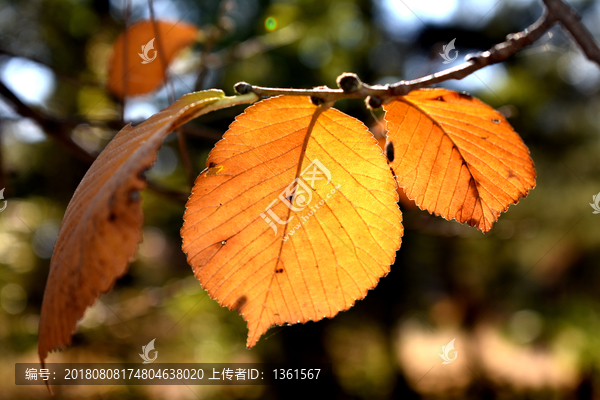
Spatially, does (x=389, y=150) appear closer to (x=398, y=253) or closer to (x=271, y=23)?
(x=271, y=23)

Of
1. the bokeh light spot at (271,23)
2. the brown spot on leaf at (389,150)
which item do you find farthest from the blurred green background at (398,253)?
the brown spot on leaf at (389,150)

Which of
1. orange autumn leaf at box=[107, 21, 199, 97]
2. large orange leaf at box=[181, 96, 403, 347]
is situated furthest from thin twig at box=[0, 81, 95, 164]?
large orange leaf at box=[181, 96, 403, 347]

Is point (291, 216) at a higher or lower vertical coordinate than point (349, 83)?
lower

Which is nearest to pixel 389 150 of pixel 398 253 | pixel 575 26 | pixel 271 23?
pixel 575 26

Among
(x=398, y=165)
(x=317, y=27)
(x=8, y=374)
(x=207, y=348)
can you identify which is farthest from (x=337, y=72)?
(x=8, y=374)

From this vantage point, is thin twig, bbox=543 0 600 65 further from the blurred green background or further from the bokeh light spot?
the bokeh light spot

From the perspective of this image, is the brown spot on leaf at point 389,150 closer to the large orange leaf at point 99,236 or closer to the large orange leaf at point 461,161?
the large orange leaf at point 461,161
